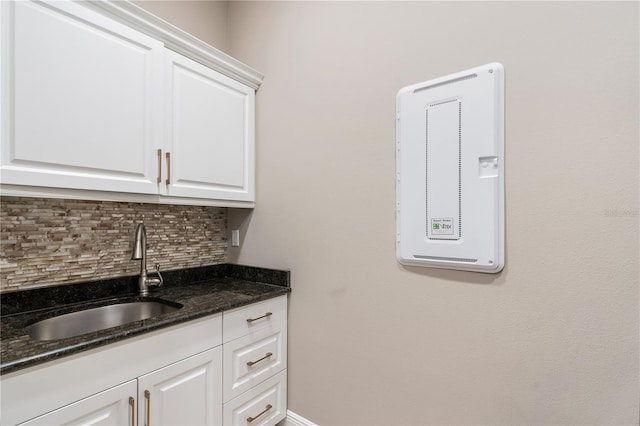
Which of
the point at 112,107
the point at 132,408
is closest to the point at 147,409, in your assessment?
the point at 132,408

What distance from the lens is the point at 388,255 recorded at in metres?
1.50

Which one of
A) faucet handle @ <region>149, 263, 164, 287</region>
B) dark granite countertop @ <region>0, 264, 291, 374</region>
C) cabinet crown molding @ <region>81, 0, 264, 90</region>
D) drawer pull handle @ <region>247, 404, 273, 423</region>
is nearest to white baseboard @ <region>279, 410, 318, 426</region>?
drawer pull handle @ <region>247, 404, 273, 423</region>

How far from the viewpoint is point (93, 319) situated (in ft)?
4.70

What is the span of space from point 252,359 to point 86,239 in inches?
39.8

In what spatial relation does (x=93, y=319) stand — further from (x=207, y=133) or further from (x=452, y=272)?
(x=452, y=272)

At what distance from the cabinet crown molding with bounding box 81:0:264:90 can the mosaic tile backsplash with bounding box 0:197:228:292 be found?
0.85 metres

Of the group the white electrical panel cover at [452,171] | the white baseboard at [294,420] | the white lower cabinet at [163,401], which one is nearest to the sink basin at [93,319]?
the white lower cabinet at [163,401]

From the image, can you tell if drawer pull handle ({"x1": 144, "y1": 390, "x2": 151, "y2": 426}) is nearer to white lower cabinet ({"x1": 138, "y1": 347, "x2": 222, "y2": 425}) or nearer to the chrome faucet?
white lower cabinet ({"x1": 138, "y1": 347, "x2": 222, "y2": 425})

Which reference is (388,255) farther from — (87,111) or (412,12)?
(87,111)

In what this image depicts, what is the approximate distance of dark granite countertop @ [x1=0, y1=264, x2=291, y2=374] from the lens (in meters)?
0.95

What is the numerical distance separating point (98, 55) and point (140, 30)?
238 millimetres

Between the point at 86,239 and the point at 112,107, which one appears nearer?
the point at 112,107

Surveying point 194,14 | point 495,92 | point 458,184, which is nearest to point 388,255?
point 458,184

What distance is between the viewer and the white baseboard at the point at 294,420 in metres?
1.76
